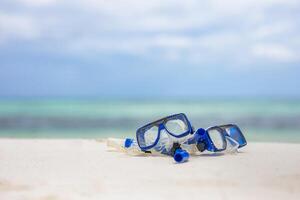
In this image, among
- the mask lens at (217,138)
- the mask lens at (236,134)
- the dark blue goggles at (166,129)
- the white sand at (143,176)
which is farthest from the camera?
the mask lens at (236,134)

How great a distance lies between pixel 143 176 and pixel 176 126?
1561mm

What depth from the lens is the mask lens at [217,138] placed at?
7.71 metres

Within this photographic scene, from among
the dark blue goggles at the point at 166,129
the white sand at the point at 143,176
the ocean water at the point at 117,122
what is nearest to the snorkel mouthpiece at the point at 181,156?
the white sand at the point at 143,176

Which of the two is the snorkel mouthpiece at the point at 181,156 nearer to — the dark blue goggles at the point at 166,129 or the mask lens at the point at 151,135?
the dark blue goggles at the point at 166,129

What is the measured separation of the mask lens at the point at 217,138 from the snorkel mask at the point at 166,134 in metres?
0.34

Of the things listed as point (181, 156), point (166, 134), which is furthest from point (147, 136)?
point (181, 156)

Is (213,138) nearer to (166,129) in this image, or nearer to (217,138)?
(217,138)

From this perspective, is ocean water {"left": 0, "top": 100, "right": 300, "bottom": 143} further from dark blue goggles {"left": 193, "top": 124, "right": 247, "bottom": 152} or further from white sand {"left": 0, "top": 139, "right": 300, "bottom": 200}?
white sand {"left": 0, "top": 139, "right": 300, "bottom": 200}

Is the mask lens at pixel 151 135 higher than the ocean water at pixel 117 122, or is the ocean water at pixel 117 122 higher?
the mask lens at pixel 151 135

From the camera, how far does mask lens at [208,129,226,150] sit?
7.71 m

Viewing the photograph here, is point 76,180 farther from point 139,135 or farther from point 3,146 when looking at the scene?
point 3,146

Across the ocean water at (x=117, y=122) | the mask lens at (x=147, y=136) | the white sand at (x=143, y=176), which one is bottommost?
the ocean water at (x=117, y=122)

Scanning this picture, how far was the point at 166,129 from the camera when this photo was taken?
7.42m

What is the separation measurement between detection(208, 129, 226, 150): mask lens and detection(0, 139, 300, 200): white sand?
21cm
